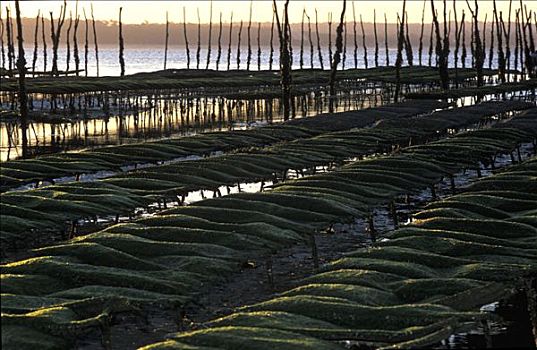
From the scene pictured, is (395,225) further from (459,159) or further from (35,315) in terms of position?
(35,315)

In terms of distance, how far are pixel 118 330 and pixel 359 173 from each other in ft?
38.6

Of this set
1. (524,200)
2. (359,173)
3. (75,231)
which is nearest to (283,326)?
(75,231)

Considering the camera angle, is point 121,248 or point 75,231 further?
point 75,231

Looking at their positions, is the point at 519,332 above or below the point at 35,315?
below

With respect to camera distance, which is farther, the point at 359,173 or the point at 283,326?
the point at 359,173

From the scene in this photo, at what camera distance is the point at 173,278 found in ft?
49.4

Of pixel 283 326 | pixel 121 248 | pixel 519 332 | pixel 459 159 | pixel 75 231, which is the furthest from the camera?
pixel 459 159

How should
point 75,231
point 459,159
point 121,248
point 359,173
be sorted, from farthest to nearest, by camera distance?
point 459,159
point 359,173
point 75,231
point 121,248

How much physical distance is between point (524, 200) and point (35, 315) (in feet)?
42.2

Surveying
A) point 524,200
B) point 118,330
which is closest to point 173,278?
point 118,330

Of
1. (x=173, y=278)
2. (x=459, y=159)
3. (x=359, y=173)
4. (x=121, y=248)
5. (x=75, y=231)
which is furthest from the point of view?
(x=459, y=159)

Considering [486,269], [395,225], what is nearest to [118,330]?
[486,269]

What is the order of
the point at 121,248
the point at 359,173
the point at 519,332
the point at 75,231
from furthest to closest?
the point at 359,173 → the point at 75,231 → the point at 121,248 → the point at 519,332

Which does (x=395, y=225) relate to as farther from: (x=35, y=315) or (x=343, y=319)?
(x=35, y=315)
